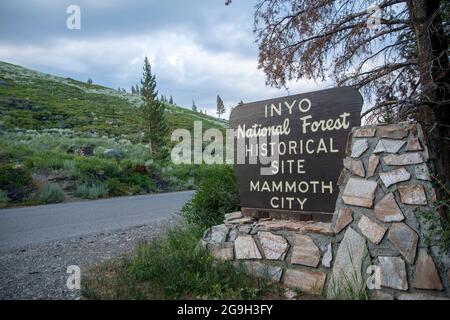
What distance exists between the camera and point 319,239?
3.66 metres

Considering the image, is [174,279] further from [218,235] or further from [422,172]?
[422,172]

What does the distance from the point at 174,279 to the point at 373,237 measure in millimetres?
1989

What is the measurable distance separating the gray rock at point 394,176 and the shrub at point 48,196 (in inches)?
442

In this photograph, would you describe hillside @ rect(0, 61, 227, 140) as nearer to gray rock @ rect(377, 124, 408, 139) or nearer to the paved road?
the paved road

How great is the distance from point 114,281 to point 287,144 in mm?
2532

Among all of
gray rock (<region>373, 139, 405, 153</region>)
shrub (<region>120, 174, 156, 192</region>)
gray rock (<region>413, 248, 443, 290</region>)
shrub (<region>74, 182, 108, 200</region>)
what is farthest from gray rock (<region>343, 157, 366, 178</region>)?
shrub (<region>120, 174, 156, 192</region>)

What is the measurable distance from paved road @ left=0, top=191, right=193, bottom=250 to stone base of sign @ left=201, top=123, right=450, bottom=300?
4.34m

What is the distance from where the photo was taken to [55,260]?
4.84 m

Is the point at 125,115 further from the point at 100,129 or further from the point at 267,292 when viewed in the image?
the point at 267,292

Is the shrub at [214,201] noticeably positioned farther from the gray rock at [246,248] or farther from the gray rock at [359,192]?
the gray rock at [359,192]

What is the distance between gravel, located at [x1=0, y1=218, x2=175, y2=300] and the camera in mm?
3678

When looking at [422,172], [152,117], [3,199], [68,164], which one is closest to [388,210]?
[422,172]

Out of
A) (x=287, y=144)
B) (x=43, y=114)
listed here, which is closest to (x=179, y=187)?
(x=287, y=144)

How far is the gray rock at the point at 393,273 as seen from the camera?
117 inches
